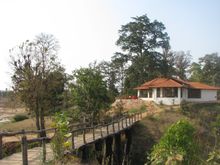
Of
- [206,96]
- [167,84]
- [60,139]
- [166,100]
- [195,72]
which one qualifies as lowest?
[166,100]

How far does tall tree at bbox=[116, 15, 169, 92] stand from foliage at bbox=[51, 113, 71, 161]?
54.7 m

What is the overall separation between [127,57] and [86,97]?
3051 centimetres

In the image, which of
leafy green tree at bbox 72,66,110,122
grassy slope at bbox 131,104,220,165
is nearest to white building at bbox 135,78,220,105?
grassy slope at bbox 131,104,220,165

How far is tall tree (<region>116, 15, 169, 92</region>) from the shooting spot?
212 ft

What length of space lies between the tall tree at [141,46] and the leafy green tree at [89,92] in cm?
Answer: 2717

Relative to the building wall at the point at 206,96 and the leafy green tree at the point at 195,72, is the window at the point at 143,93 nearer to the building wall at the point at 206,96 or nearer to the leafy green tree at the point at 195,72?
the building wall at the point at 206,96

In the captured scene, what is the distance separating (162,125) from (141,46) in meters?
22.1

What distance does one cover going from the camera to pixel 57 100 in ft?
166

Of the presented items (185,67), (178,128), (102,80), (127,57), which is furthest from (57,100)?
(185,67)

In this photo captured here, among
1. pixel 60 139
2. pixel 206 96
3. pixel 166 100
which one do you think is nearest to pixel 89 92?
pixel 166 100

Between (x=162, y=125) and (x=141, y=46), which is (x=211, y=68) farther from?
(x=162, y=125)

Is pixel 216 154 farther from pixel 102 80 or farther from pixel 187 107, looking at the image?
pixel 187 107

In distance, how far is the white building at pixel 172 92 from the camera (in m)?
56.7

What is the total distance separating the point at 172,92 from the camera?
57.1 metres
